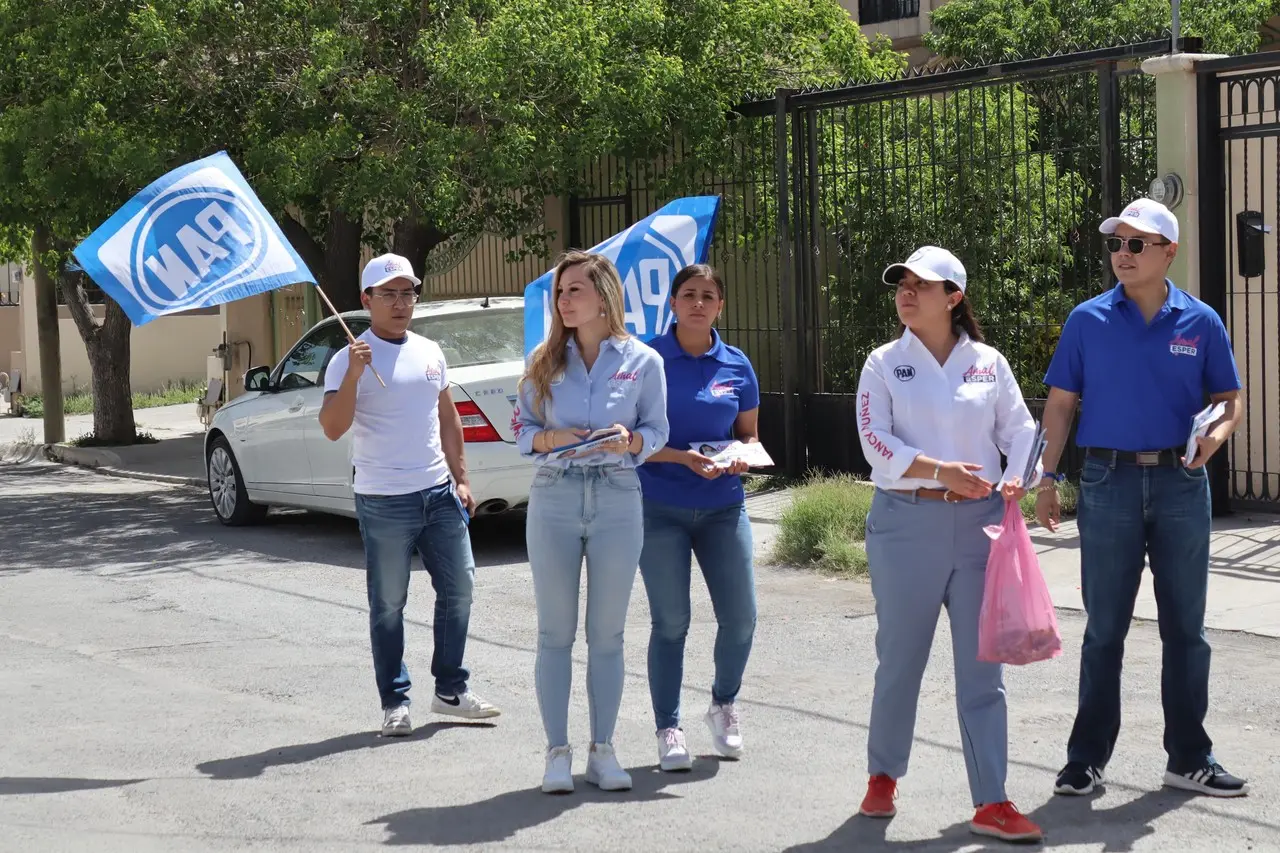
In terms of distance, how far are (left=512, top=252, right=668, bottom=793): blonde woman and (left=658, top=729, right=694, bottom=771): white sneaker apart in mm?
239

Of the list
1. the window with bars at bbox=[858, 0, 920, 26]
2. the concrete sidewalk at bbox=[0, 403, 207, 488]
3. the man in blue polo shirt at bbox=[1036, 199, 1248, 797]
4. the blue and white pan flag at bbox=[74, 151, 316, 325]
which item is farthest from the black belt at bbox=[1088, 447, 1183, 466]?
the window with bars at bbox=[858, 0, 920, 26]

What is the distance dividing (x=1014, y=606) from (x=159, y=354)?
101ft

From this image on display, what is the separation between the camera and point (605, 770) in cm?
562

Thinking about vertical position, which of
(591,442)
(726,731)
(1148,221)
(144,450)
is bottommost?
(726,731)

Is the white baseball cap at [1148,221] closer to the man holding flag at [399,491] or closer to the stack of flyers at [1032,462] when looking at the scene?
the stack of flyers at [1032,462]

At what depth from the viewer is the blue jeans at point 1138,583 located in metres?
5.30

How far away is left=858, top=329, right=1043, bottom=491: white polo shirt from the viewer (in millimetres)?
5004

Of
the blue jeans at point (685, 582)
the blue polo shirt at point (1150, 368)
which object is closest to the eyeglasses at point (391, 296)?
the blue jeans at point (685, 582)

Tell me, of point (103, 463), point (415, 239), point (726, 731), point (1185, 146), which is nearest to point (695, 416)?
point (726, 731)

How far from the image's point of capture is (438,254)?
2081 cm

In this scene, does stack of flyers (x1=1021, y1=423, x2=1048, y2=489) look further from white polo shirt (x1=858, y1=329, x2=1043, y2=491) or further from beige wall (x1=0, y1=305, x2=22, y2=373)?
beige wall (x1=0, y1=305, x2=22, y2=373)

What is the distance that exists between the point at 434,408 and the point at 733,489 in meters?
1.41

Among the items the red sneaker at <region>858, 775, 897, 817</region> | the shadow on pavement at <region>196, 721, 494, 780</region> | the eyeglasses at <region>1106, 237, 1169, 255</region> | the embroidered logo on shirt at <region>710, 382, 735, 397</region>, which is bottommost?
the shadow on pavement at <region>196, 721, 494, 780</region>

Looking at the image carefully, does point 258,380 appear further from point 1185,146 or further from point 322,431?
point 1185,146
